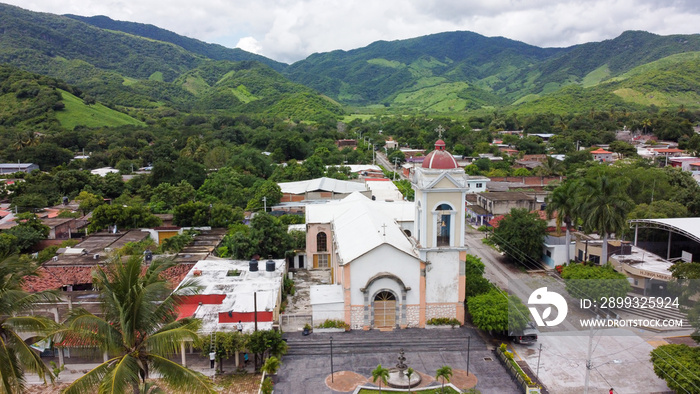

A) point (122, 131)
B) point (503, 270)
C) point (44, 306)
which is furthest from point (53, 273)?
point (122, 131)

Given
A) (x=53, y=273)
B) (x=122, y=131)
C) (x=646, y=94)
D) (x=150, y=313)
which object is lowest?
(x=53, y=273)

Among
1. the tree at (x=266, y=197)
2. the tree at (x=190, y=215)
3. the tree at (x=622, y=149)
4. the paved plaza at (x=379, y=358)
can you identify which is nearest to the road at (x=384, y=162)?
the tree at (x=266, y=197)

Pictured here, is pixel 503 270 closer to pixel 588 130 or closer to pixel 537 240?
pixel 537 240

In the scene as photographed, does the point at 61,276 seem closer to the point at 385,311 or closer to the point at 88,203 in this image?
the point at 385,311

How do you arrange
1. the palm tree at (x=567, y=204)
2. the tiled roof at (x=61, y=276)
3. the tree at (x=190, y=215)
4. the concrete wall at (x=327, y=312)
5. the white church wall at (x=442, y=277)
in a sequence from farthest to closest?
the tree at (x=190, y=215) < the palm tree at (x=567, y=204) < the tiled roof at (x=61, y=276) < the white church wall at (x=442, y=277) < the concrete wall at (x=327, y=312)

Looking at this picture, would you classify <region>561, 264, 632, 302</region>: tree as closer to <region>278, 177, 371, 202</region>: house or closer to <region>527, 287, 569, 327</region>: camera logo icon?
<region>527, 287, 569, 327</region>: camera logo icon

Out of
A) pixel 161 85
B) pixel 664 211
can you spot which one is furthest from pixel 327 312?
pixel 161 85

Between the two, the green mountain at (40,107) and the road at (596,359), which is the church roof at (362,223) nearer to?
the road at (596,359)
